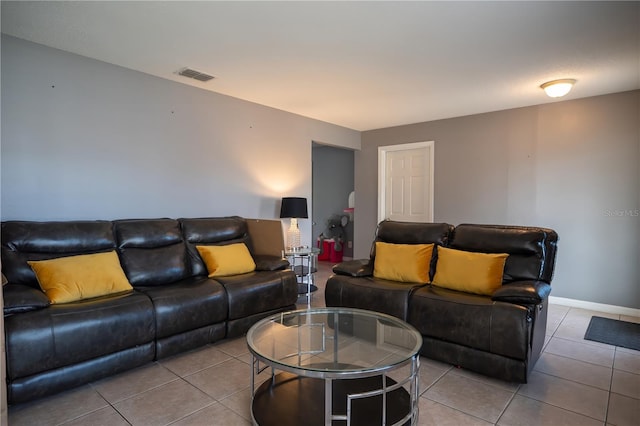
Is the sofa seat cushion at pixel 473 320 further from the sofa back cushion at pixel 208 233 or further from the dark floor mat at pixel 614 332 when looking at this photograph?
the sofa back cushion at pixel 208 233

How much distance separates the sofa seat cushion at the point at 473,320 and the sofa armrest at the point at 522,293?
0.06 metres

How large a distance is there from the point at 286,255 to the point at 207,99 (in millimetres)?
1911

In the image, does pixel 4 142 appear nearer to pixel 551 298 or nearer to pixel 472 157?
pixel 472 157

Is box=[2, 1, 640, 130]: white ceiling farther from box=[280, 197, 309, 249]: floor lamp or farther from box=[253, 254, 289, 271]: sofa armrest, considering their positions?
box=[253, 254, 289, 271]: sofa armrest

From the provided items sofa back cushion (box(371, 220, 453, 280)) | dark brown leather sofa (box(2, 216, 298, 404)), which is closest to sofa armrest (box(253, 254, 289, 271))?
dark brown leather sofa (box(2, 216, 298, 404))

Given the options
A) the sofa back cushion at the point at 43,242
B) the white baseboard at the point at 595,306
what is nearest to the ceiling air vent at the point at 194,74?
the sofa back cushion at the point at 43,242

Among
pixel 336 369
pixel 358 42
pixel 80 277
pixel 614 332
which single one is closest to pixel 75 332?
pixel 80 277

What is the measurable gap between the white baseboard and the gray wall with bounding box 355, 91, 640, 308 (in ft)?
0.18

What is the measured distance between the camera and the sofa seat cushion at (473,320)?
2246mm

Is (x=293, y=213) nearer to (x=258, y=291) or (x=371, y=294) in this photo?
(x=258, y=291)

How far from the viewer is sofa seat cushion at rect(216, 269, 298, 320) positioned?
297 centimetres

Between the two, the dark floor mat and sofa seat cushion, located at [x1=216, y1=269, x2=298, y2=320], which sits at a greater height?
sofa seat cushion, located at [x1=216, y1=269, x2=298, y2=320]

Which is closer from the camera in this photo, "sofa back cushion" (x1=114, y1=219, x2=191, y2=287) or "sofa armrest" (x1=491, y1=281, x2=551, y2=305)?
"sofa armrest" (x1=491, y1=281, x2=551, y2=305)

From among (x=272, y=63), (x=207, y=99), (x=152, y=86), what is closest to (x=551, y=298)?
(x=272, y=63)
